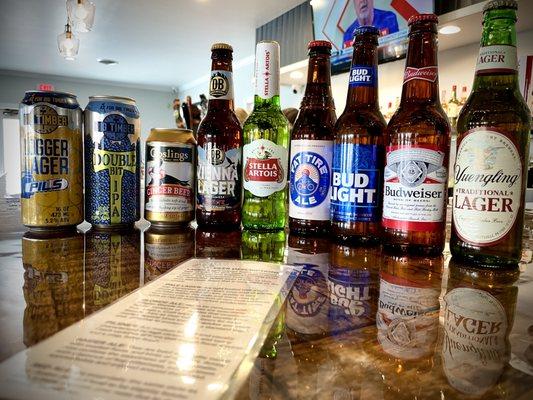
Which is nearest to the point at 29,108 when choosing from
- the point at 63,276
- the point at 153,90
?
the point at 63,276

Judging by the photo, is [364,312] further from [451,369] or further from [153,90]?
[153,90]

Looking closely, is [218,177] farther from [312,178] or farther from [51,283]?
[51,283]

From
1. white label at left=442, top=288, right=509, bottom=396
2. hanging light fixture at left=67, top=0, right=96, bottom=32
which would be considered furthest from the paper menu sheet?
hanging light fixture at left=67, top=0, right=96, bottom=32

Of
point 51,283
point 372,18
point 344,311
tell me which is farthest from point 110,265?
point 372,18

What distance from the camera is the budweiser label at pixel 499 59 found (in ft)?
1.96

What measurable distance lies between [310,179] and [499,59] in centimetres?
36

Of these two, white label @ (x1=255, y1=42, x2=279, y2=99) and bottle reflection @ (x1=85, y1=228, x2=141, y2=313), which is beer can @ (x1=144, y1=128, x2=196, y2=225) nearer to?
bottle reflection @ (x1=85, y1=228, x2=141, y2=313)

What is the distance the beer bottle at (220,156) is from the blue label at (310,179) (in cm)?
13

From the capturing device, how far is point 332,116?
838 millimetres

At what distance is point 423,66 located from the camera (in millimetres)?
674

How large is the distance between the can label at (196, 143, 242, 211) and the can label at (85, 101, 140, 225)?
0.46ft

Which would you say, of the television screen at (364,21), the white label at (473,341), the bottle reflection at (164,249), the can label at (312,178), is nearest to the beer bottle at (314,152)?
the can label at (312,178)

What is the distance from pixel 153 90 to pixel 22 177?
8661 millimetres

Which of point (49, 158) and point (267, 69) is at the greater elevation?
point (267, 69)
